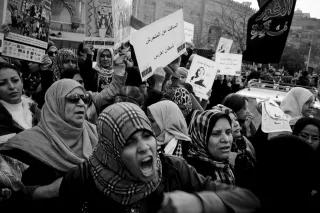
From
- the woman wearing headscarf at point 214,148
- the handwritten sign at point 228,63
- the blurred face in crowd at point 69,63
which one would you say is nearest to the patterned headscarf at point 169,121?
the woman wearing headscarf at point 214,148

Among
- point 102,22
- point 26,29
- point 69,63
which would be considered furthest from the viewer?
point 69,63

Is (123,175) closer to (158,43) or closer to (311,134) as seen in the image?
(311,134)

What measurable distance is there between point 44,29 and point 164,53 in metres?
1.29

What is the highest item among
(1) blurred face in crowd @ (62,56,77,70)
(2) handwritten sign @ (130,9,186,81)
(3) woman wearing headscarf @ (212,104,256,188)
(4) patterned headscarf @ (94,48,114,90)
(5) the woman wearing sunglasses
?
(2) handwritten sign @ (130,9,186,81)

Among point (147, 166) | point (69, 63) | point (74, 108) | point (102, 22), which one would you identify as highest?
point (102, 22)

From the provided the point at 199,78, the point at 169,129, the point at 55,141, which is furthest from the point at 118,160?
the point at 199,78

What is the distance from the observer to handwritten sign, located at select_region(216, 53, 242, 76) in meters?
8.11

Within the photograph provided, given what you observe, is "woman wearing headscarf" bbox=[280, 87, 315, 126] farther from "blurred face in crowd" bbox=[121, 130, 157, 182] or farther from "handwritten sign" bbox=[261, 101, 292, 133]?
"blurred face in crowd" bbox=[121, 130, 157, 182]

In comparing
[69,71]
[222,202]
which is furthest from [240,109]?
[222,202]

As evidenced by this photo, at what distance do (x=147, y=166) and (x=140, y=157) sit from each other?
2.3 inches

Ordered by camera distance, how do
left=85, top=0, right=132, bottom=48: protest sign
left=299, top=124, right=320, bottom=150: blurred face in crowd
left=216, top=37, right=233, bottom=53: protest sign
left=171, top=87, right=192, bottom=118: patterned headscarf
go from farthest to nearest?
left=216, top=37, right=233, bottom=53: protest sign, left=85, top=0, right=132, bottom=48: protest sign, left=171, top=87, right=192, bottom=118: patterned headscarf, left=299, top=124, right=320, bottom=150: blurred face in crowd

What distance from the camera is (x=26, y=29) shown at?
3.83m

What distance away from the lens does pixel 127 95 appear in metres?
4.04

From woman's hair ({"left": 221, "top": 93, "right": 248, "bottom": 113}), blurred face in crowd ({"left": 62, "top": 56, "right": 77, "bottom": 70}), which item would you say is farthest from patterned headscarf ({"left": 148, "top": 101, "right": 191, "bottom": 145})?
→ blurred face in crowd ({"left": 62, "top": 56, "right": 77, "bottom": 70})
